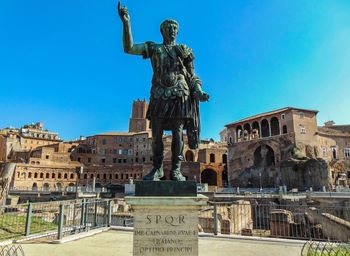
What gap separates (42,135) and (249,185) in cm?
6542

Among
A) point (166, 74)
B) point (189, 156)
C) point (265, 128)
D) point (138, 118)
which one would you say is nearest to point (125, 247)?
point (166, 74)

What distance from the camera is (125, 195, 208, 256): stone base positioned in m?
3.25

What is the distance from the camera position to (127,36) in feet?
13.1

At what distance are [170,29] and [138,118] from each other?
91450 mm

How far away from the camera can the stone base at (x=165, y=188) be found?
3.48 meters

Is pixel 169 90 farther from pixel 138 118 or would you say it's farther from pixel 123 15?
pixel 138 118

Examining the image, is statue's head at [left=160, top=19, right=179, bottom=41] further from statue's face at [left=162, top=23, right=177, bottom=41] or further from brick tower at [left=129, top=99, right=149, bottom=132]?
brick tower at [left=129, top=99, right=149, bottom=132]

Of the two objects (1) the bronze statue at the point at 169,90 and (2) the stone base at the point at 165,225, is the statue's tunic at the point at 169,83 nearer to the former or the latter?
(1) the bronze statue at the point at 169,90

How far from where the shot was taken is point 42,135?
3095 inches

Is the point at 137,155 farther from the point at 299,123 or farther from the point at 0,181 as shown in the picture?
the point at 0,181

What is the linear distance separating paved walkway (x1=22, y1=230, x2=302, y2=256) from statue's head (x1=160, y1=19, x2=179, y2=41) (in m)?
4.34

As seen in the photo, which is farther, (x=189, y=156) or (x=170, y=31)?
(x=189, y=156)

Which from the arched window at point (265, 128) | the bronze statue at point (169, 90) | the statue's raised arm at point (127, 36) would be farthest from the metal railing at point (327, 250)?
the arched window at point (265, 128)

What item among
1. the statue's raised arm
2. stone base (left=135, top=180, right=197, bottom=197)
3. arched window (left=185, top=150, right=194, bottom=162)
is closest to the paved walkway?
stone base (left=135, top=180, right=197, bottom=197)
